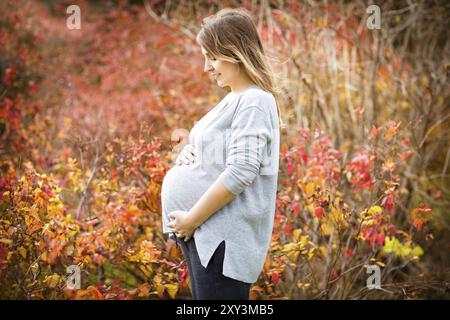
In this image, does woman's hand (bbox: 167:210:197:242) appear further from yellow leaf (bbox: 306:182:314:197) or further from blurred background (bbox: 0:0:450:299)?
yellow leaf (bbox: 306:182:314:197)

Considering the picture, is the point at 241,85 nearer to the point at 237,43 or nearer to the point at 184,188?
the point at 237,43

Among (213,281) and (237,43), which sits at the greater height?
(237,43)

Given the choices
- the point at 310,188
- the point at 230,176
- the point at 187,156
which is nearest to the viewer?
the point at 230,176

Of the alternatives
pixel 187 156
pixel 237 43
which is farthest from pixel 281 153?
pixel 237 43

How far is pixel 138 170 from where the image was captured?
336cm

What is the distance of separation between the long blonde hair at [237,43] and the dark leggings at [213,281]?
643mm

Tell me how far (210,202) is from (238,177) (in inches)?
5.2

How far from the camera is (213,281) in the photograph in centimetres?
192

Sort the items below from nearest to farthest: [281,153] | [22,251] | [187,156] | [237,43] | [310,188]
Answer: [237,43] < [187,156] < [22,251] < [310,188] < [281,153]

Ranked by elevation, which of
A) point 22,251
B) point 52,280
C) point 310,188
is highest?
point 310,188

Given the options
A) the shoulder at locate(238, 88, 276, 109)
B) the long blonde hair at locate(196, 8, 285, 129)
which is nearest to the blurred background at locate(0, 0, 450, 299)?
the long blonde hair at locate(196, 8, 285, 129)

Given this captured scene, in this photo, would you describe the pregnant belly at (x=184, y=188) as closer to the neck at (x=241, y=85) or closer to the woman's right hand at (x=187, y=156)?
the woman's right hand at (x=187, y=156)

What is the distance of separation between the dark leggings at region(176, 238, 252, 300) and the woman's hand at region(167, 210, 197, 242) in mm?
43

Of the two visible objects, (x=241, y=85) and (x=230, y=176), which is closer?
(x=230, y=176)
